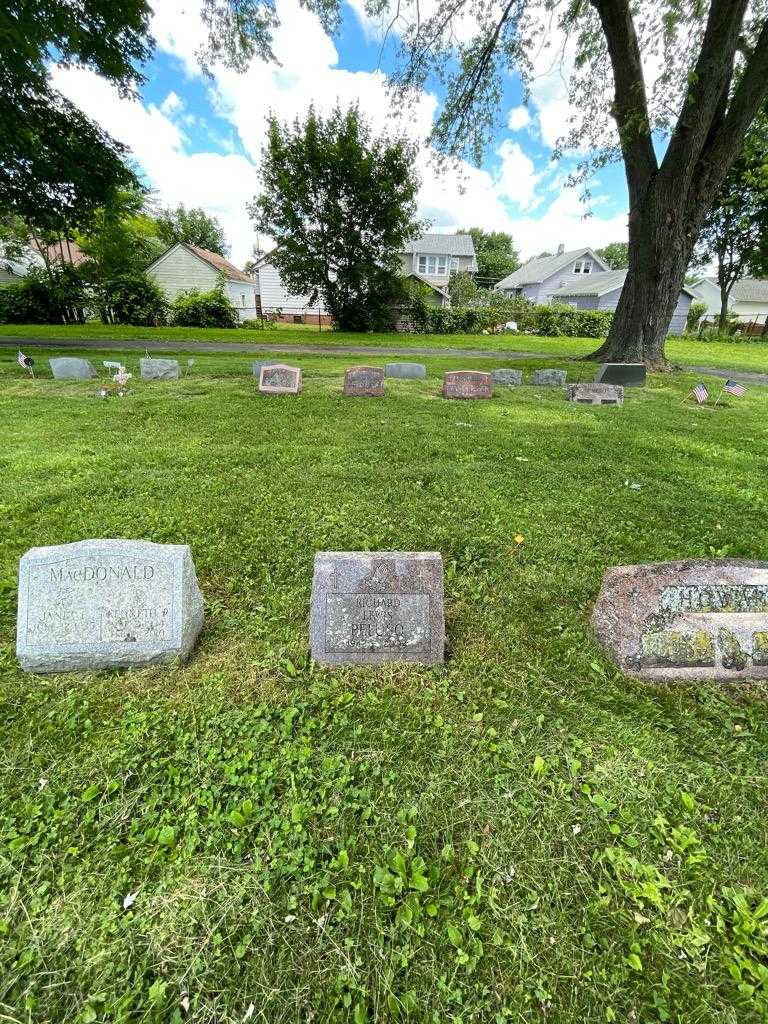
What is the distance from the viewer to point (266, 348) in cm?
1720

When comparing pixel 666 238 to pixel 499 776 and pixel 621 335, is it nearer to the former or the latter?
pixel 621 335

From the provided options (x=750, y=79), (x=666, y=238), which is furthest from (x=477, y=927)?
(x=750, y=79)

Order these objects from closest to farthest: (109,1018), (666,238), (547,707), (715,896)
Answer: (109,1018)
(715,896)
(547,707)
(666,238)

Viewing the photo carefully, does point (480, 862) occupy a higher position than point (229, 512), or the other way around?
point (229, 512)

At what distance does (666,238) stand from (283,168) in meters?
21.1

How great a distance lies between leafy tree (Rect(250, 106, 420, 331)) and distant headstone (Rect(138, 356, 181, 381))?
728 inches

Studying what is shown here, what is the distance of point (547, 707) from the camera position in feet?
7.62

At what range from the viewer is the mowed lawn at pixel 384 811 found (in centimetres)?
138

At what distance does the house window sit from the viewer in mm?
40250

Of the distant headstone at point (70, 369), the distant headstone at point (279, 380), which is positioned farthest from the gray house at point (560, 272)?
the distant headstone at point (70, 369)

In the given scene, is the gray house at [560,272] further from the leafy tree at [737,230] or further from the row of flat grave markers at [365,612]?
the row of flat grave markers at [365,612]

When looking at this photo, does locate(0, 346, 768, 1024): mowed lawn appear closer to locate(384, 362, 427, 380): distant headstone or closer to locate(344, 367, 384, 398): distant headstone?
locate(344, 367, 384, 398): distant headstone

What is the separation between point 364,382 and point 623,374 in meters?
6.67

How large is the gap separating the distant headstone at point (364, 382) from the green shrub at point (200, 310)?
21.8m
